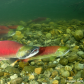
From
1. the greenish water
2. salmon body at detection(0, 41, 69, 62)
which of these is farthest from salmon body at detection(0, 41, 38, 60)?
the greenish water

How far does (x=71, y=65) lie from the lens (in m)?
1.41

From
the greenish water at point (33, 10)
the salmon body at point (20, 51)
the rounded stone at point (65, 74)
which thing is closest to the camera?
the rounded stone at point (65, 74)

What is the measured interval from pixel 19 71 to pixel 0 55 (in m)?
0.40

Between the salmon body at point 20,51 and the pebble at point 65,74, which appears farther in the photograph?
the salmon body at point 20,51

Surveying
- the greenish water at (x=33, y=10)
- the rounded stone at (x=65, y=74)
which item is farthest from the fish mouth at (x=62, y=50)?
the greenish water at (x=33, y=10)

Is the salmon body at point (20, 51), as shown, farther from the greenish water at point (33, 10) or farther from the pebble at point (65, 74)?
the greenish water at point (33, 10)

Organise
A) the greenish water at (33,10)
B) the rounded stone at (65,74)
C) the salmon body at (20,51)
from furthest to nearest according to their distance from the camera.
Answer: the greenish water at (33,10)
the salmon body at (20,51)
the rounded stone at (65,74)

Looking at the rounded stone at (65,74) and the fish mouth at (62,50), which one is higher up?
the fish mouth at (62,50)

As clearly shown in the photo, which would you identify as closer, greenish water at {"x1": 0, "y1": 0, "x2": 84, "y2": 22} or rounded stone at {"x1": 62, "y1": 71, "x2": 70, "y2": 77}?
rounded stone at {"x1": 62, "y1": 71, "x2": 70, "y2": 77}

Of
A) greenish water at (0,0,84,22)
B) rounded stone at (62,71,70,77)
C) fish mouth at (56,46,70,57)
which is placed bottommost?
rounded stone at (62,71,70,77)

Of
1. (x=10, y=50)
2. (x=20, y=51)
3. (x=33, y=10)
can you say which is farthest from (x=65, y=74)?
(x=33, y=10)

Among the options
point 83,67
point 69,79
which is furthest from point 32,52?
point 83,67

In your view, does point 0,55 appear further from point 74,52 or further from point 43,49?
point 74,52

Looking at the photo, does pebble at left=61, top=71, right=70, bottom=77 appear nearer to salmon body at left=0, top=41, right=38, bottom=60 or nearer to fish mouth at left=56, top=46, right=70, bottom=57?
fish mouth at left=56, top=46, right=70, bottom=57
